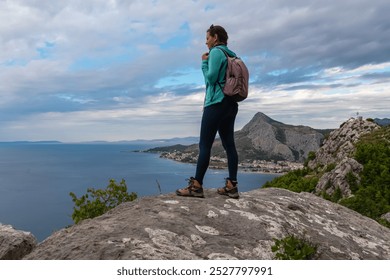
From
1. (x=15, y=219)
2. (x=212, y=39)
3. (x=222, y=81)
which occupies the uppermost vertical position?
(x=212, y=39)

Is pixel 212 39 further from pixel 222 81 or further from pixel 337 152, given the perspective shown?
pixel 337 152

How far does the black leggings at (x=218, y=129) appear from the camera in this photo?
7.50 m

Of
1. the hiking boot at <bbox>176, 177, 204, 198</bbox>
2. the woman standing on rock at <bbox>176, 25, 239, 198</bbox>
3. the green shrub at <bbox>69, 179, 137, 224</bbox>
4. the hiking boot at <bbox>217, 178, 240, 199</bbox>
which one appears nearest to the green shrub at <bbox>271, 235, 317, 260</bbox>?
the hiking boot at <bbox>217, 178, 240, 199</bbox>

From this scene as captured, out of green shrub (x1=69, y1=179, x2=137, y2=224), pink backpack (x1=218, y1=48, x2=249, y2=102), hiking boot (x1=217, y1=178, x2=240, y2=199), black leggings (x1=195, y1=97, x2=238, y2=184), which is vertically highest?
pink backpack (x1=218, y1=48, x2=249, y2=102)

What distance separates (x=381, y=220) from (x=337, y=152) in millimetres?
28412

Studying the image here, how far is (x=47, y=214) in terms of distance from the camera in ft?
370

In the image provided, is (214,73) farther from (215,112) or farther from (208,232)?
(208,232)

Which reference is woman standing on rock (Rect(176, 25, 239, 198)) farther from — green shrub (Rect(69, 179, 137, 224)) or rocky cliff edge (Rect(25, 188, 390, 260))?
A: green shrub (Rect(69, 179, 137, 224))

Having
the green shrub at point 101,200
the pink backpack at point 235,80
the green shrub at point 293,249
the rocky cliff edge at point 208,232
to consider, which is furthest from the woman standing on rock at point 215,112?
the green shrub at point 101,200

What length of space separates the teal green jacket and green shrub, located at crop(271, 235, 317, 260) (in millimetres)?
3248

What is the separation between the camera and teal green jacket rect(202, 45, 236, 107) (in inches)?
287

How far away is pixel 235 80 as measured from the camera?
7.32m

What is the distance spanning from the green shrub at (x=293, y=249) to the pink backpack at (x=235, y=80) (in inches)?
126

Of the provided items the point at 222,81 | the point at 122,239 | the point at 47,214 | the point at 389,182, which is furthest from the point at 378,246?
the point at 47,214
